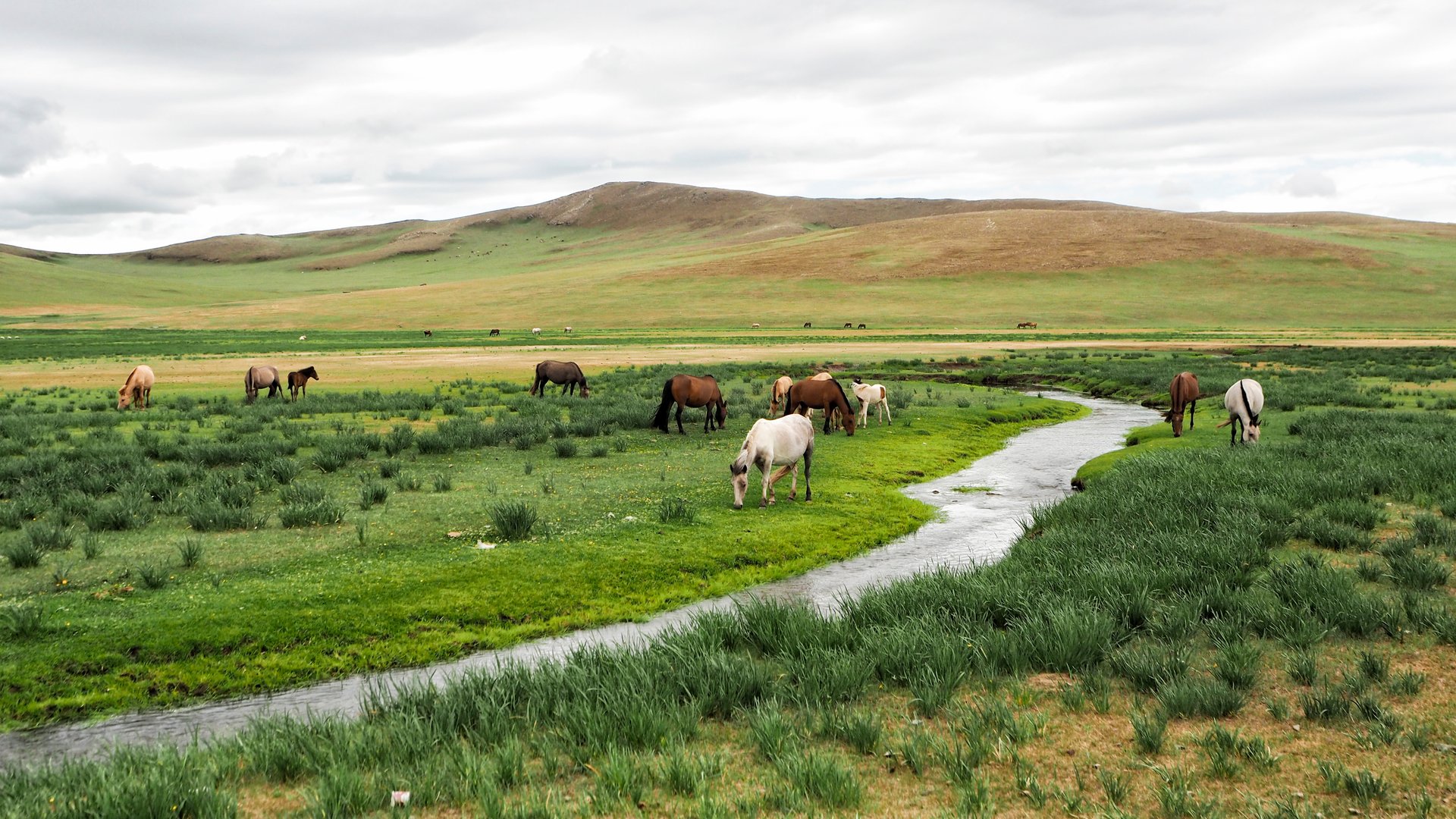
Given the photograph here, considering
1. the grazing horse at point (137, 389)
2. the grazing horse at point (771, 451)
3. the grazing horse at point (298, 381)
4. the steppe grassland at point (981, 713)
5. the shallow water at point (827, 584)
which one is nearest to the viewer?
the steppe grassland at point (981, 713)

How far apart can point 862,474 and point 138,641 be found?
47.3ft

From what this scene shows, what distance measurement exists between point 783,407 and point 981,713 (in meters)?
20.6

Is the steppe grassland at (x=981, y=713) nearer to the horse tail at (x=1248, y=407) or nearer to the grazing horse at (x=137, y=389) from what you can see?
the horse tail at (x=1248, y=407)

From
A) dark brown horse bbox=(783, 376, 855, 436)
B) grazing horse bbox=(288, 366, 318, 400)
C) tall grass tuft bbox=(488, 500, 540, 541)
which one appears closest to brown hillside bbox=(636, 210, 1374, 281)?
grazing horse bbox=(288, 366, 318, 400)

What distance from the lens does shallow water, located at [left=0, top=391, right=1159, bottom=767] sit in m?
7.89

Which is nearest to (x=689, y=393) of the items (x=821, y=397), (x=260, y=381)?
(x=821, y=397)

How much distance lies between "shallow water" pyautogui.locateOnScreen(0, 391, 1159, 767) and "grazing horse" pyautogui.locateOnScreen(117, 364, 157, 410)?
2607 centimetres

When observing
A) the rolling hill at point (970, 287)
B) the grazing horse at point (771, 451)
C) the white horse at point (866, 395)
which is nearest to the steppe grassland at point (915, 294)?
the rolling hill at point (970, 287)

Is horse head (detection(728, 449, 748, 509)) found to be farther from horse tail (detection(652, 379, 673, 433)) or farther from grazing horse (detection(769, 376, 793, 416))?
grazing horse (detection(769, 376, 793, 416))

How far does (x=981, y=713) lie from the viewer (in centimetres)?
671

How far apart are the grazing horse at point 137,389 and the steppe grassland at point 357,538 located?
5.83 m

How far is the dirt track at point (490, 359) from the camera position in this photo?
44.6 meters

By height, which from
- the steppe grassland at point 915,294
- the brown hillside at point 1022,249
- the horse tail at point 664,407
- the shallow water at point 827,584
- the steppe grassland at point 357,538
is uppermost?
the brown hillside at point 1022,249

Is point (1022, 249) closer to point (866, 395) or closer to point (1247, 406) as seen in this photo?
point (866, 395)
